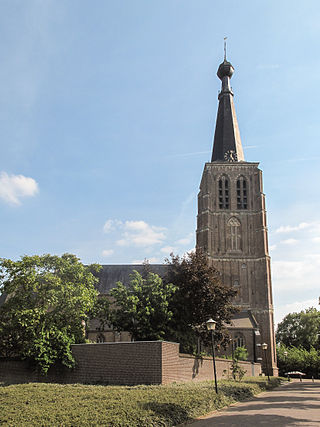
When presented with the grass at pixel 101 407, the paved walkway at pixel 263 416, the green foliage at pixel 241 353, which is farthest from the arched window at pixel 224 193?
the paved walkway at pixel 263 416

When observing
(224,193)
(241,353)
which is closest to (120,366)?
(241,353)

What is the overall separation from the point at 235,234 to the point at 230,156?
1237 centimetres

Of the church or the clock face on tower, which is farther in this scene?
the clock face on tower

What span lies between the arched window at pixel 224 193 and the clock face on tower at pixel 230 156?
298cm

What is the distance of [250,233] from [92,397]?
4505 centimetres

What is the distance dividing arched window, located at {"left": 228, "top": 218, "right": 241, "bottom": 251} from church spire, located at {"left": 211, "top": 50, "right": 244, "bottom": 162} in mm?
9811

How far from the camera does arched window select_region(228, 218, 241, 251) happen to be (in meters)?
55.8

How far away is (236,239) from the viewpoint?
5597cm

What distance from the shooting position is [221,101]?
64375mm

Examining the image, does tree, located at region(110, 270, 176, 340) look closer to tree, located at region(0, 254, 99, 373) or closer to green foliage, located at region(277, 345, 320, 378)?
tree, located at region(0, 254, 99, 373)

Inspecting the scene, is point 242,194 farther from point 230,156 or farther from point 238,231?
point 230,156

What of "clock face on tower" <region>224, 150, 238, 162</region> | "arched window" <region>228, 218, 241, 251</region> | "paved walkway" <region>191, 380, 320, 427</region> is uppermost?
"clock face on tower" <region>224, 150, 238, 162</region>

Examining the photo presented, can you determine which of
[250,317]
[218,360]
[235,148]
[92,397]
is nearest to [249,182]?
[235,148]

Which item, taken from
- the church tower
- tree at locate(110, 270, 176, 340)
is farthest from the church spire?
tree at locate(110, 270, 176, 340)
